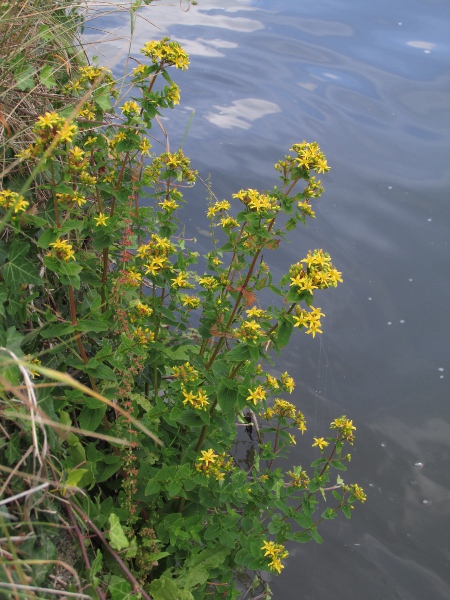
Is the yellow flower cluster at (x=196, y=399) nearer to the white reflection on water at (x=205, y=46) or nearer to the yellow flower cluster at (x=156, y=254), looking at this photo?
the yellow flower cluster at (x=156, y=254)

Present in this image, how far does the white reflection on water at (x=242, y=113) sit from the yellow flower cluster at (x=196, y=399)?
373 centimetres

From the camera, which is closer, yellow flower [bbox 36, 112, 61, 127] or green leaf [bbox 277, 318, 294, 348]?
yellow flower [bbox 36, 112, 61, 127]

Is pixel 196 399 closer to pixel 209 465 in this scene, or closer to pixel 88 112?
pixel 209 465

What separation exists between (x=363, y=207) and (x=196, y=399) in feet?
10.1

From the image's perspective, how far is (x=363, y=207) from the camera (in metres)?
4.94

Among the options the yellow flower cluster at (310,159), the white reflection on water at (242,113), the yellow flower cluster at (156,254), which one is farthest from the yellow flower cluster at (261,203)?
the white reflection on water at (242,113)

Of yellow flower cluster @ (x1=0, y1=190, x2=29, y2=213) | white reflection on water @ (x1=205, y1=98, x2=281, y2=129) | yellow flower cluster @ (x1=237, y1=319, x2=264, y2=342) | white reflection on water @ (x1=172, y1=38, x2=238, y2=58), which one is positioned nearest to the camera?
yellow flower cluster @ (x1=0, y1=190, x2=29, y2=213)

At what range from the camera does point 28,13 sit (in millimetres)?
2945

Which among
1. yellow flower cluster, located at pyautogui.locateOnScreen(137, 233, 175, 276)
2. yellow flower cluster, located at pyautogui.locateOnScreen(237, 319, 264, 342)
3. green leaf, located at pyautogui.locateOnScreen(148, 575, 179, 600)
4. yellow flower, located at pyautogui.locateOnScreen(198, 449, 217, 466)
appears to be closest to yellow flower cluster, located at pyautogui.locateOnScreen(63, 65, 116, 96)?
yellow flower cluster, located at pyautogui.locateOnScreen(137, 233, 175, 276)

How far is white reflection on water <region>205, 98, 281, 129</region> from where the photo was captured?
18.4 feet

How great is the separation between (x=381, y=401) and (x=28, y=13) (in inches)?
105

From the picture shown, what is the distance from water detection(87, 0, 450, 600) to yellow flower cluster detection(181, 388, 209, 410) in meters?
1.33

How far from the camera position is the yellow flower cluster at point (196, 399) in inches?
88.1

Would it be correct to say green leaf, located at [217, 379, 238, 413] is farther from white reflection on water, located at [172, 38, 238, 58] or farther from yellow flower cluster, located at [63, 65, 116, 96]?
white reflection on water, located at [172, 38, 238, 58]
